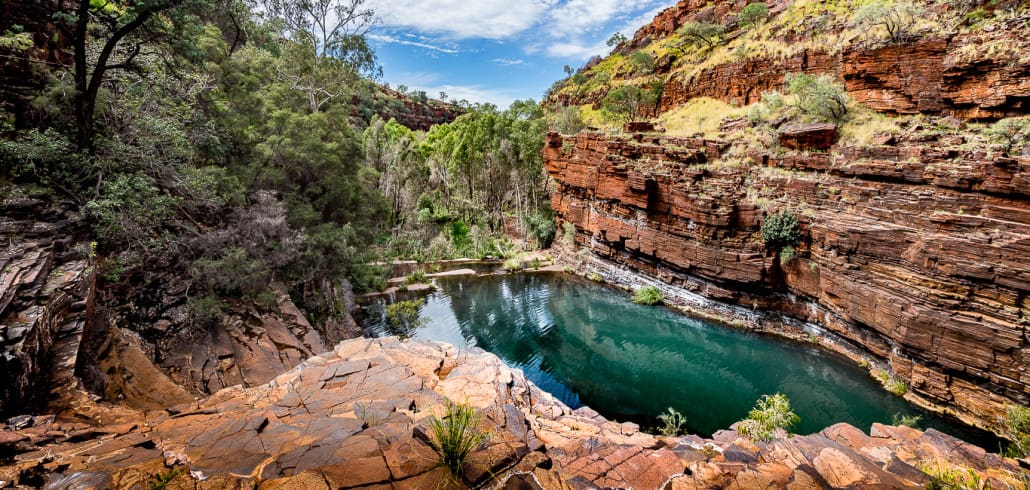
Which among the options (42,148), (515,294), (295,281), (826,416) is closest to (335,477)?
(42,148)

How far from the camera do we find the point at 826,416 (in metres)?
12.0

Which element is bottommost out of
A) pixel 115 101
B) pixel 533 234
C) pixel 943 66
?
pixel 533 234

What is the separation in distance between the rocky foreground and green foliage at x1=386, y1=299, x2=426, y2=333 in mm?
8968

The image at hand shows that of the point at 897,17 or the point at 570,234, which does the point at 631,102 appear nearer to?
the point at 570,234

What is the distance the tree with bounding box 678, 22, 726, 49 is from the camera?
38344mm

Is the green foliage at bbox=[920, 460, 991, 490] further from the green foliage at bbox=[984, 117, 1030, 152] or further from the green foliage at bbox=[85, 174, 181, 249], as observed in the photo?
the green foliage at bbox=[984, 117, 1030, 152]

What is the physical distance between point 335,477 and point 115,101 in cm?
951

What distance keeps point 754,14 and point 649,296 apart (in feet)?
103

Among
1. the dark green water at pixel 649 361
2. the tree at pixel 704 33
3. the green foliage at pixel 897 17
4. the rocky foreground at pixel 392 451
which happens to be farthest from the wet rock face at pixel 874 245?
the tree at pixel 704 33

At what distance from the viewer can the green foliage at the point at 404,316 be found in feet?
54.2

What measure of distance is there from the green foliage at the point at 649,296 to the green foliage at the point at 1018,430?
12103 mm

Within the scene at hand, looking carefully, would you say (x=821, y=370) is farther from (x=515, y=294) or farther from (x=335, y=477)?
(x=335, y=477)

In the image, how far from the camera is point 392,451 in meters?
4.64

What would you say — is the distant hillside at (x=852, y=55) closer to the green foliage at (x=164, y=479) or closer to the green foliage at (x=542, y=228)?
the green foliage at (x=542, y=228)
